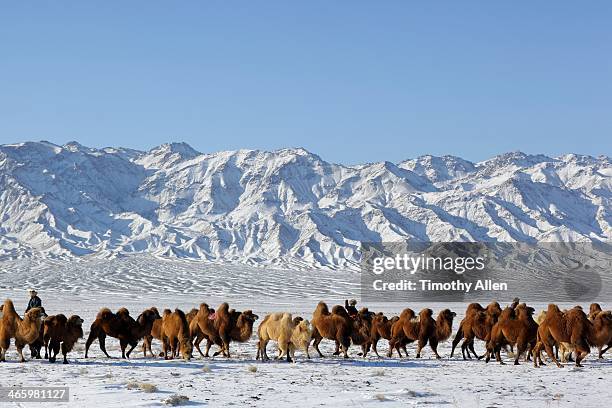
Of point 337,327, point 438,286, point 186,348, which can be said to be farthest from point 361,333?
point 438,286

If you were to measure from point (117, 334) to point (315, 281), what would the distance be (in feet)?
374

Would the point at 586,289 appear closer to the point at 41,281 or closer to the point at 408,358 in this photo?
the point at 41,281

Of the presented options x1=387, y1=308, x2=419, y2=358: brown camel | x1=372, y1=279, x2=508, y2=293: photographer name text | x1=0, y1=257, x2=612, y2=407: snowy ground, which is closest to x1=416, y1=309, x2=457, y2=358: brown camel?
x1=387, y1=308, x2=419, y2=358: brown camel

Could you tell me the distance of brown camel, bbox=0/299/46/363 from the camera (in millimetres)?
17516

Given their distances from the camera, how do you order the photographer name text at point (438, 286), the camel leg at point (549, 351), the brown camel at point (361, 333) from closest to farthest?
the camel leg at point (549, 351)
the brown camel at point (361, 333)
the photographer name text at point (438, 286)

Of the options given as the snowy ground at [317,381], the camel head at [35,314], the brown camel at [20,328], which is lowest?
the snowy ground at [317,381]

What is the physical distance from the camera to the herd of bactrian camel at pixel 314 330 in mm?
17578

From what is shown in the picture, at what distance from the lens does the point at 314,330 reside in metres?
19.5

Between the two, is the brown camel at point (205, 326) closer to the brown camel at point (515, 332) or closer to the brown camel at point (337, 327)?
the brown camel at point (337, 327)

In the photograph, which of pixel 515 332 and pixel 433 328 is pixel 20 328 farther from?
pixel 515 332

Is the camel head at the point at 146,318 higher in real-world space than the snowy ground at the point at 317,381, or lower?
higher

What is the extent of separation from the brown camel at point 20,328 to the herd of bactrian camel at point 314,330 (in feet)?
0.07

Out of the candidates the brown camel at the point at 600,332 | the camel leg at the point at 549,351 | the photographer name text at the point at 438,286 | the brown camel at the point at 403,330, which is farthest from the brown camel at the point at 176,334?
the photographer name text at the point at 438,286

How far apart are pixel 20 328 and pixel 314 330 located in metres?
6.39
